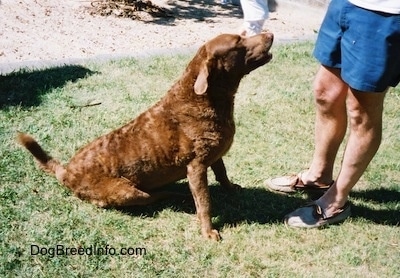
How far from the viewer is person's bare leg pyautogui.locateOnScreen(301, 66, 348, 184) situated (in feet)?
10.7

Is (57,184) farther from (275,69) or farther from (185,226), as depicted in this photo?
(275,69)

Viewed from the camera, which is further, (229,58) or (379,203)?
Answer: (379,203)

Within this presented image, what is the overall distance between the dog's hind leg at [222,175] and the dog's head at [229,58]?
72cm

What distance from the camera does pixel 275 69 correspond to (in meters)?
6.20

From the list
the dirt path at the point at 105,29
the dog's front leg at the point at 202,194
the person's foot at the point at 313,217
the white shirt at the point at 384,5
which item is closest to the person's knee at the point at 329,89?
the white shirt at the point at 384,5

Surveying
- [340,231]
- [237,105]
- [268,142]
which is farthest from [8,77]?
[340,231]

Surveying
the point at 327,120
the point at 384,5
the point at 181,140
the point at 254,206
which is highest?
the point at 384,5

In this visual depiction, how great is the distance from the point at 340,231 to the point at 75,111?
2.97 metres

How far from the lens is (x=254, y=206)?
3660mm

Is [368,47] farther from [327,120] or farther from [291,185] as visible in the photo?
[291,185]

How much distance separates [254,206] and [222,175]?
0.35 meters

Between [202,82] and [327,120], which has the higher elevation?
[202,82]

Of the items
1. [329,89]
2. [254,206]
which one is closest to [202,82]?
[329,89]

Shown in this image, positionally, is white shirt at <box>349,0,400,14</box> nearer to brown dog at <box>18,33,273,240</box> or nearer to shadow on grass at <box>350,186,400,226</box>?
brown dog at <box>18,33,273,240</box>
